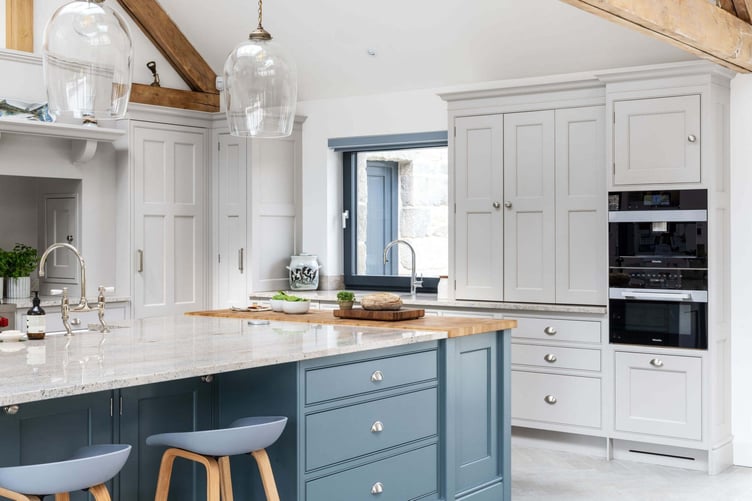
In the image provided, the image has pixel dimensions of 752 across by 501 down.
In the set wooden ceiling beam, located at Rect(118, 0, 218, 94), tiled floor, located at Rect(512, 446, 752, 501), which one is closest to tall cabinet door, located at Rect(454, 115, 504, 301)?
tiled floor, located at Rect(512, 446, 752, 501)

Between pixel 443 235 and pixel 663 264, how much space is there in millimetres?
1804

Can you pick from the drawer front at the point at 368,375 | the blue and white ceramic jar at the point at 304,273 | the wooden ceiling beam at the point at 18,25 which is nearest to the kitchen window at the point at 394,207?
the blue and white ceramic jar at the point at 304,273

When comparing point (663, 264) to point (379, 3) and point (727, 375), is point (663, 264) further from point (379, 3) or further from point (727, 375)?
point (379, 3)

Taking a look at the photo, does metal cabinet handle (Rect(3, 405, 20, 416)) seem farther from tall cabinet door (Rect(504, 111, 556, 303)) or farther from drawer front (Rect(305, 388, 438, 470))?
tall cabinet door (Rect(504, 111, 556, 303))

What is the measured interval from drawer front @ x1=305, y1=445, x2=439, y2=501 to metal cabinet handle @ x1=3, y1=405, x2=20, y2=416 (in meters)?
1.04

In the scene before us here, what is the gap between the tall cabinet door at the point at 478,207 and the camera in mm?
5660

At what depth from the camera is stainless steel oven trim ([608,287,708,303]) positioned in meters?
4.98

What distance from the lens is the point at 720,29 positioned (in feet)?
15.0

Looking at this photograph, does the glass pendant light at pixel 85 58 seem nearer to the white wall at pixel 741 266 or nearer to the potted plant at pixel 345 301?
the potted plant at pixel 345 301

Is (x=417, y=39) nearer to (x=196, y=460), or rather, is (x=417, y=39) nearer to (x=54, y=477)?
(x=196, y=460)

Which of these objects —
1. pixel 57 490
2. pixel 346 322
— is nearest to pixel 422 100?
pixel 346 322

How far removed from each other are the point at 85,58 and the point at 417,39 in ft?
11.8

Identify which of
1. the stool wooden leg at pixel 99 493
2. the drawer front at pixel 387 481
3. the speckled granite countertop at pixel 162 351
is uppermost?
the speckled granite countertop at pixel 162 351

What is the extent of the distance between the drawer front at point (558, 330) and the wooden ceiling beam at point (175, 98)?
2.90 m
